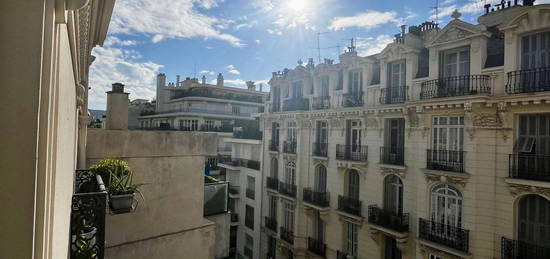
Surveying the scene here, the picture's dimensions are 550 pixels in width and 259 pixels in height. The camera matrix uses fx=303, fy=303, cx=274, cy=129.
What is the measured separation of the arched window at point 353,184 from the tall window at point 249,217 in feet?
36.9

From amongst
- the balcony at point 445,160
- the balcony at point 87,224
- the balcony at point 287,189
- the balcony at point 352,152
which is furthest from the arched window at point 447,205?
the balcony at point 87,224

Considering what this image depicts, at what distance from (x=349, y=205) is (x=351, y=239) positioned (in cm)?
222

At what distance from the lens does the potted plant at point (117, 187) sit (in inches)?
213

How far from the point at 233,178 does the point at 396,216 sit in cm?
1766

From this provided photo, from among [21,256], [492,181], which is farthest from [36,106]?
[492,181]

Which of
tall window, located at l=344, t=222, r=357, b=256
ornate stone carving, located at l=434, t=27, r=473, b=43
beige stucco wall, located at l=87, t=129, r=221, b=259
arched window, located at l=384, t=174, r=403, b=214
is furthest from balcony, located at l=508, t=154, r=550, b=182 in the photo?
beige stucco wall, located at l=87, t=129, r=221, b=259

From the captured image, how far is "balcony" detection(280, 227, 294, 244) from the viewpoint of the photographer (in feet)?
73.6

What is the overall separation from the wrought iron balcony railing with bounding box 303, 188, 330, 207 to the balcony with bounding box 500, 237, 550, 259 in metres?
9.79

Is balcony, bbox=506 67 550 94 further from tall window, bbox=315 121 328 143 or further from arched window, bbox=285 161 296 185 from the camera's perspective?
arched window, bbox=285 161 296 185

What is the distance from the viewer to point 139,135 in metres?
7.47

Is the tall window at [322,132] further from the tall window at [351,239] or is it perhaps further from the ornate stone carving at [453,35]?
the ornate stone carving at [453,35]

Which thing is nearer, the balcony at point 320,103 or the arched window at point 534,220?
the arched window at point 534,220

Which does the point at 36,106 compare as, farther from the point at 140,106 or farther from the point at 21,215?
the point at 140,106

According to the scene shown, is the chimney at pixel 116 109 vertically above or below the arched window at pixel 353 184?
above
